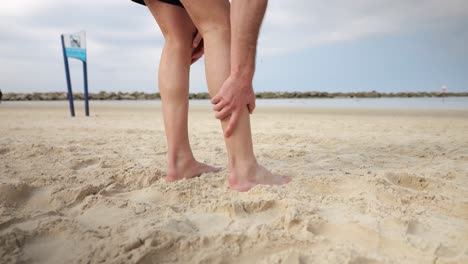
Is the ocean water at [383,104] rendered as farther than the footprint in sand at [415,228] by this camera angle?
Yes

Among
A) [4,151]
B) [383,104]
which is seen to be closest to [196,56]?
[4,151]

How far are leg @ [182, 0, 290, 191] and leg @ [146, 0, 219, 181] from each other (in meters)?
0.24

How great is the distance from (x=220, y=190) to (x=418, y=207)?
0.76 meters

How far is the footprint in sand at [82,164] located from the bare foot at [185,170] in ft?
2.26

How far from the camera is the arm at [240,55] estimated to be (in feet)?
4.52

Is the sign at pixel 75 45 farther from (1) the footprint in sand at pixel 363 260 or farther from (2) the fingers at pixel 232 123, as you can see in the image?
(1) the footprint in sand at pixel 363 260

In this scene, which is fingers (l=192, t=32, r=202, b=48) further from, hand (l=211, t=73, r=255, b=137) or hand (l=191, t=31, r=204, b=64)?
hand (l=211, t=73, r=255, b=137)

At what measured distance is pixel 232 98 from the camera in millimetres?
1397

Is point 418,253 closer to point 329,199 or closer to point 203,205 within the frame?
point 329,199

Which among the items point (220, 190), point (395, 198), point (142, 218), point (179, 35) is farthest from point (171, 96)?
point (395, 198)

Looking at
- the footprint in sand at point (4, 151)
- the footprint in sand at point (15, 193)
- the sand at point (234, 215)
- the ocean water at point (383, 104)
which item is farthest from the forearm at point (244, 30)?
the ocean water at point (383, 104)

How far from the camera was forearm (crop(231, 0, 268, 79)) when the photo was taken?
4.50ft

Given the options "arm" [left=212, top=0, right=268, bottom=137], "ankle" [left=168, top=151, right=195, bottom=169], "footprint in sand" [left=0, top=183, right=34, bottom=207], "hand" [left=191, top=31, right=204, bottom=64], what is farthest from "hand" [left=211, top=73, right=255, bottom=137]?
"footprint in sand" [left=0, top=183, right=34, bottom=207]

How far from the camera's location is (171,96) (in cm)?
172
